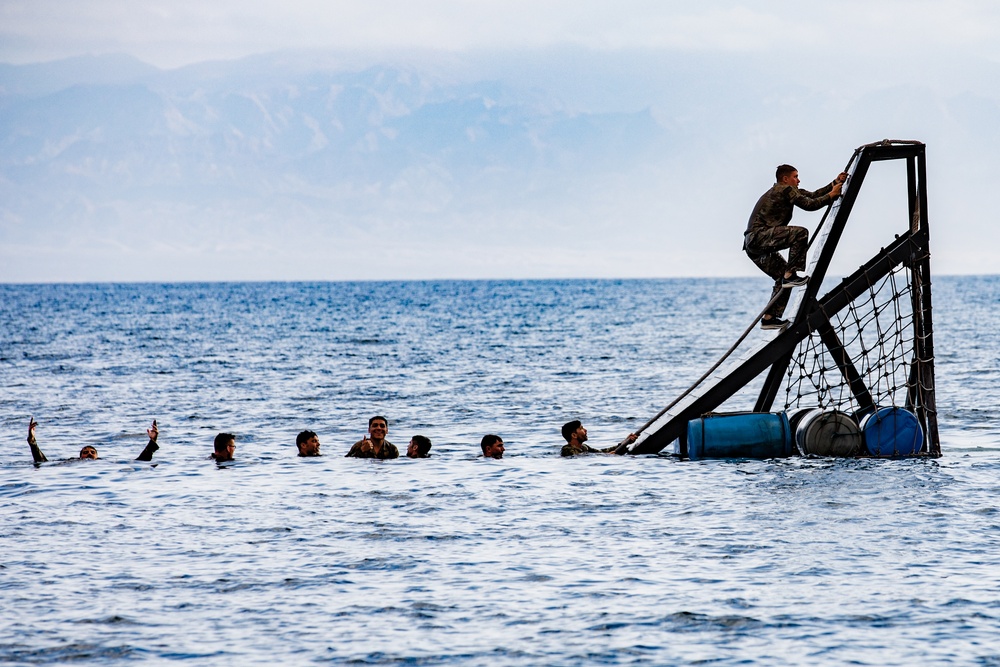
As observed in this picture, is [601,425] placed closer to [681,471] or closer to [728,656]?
[681,471]

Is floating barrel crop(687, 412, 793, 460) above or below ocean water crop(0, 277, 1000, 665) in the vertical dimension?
above

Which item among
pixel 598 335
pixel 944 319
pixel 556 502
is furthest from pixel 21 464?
pixel 944 319

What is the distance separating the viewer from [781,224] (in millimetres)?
18469

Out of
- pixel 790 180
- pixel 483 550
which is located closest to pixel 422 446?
pixel 483 550

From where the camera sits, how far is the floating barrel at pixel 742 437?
19.0m

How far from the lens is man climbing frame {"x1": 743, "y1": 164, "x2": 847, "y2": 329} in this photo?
18281 mm

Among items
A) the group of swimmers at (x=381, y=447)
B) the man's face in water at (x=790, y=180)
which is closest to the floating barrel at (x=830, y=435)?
the group of swimmers at (x=381, y=447)

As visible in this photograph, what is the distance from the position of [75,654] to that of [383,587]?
3175 mm

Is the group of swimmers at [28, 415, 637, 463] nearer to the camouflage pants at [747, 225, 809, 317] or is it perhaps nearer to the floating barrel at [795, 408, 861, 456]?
the floating barrel at [795, 408, 861, 456]

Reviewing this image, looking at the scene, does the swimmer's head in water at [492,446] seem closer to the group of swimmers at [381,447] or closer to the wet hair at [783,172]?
the group of swimmers at [381,447]

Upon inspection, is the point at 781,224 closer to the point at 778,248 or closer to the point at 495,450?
the point at 778,248

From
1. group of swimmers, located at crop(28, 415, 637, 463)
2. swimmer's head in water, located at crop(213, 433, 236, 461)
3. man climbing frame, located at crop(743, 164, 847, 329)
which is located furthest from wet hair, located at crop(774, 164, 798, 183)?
swimmer's head in water, located at crop(213, 433, 236, 461)

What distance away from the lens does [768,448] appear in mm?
19031

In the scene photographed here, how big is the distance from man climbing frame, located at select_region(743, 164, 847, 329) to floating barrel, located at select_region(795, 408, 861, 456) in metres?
1.61
